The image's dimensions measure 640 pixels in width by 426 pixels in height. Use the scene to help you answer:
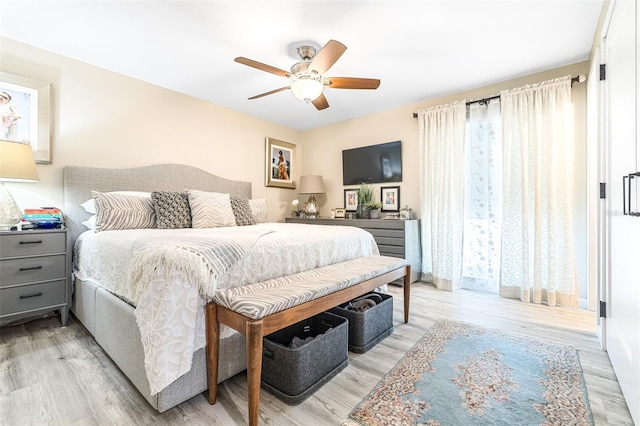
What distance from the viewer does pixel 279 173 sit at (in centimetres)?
495

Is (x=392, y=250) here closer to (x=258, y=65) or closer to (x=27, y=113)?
(x=258, y=65)

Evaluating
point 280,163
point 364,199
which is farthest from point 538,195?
point 280,163

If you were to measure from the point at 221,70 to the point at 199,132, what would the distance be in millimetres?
1067

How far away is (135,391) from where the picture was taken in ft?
5.10

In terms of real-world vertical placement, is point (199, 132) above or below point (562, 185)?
above

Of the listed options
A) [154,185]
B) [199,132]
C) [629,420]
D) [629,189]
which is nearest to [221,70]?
[199,132]

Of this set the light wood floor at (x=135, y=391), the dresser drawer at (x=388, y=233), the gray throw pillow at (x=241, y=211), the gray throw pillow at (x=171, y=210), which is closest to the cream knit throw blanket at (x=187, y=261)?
the light wood floor at (x=135, y=391)

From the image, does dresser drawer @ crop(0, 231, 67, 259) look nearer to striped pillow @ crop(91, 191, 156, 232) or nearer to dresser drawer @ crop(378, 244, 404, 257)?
striped pillow @ crop(91, 191, 156, 232)

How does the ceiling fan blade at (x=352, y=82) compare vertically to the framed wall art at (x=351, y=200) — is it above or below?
above

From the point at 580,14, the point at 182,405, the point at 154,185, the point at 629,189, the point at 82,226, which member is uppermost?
the point at 580,14

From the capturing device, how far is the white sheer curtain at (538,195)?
2875 millimetres

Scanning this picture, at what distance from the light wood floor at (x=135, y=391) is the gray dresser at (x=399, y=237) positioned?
4.03ft

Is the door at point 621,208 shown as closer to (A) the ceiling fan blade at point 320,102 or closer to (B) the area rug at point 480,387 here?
(B) the area rug at point 480,387

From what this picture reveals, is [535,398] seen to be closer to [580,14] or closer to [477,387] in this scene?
[477,387]
